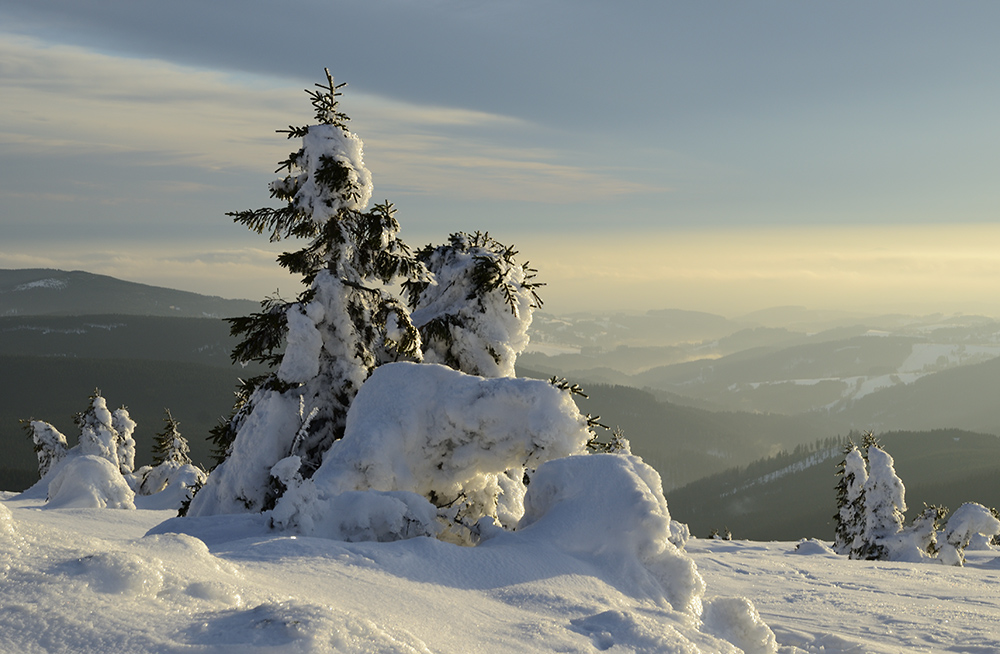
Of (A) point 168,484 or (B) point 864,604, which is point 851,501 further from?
(A) point 168,484

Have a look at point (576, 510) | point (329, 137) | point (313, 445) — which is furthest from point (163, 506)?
point (576, 510)

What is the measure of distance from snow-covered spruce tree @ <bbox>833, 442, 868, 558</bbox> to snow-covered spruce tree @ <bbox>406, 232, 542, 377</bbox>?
3570cm

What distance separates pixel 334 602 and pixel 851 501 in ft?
155

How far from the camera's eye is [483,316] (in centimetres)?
1514

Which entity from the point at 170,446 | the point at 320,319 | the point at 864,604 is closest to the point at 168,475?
the point at 170,446

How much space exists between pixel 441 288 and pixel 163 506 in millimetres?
27778

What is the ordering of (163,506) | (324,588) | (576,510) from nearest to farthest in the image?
1. (324,588)
2. (576,510)
3. (163,506)

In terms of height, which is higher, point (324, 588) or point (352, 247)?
point (352, 247)

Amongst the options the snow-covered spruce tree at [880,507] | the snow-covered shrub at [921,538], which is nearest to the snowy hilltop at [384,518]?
the snow-covered shrub at [921,538]

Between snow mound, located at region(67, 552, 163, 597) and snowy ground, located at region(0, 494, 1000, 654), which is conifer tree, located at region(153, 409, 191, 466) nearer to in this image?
snowy ground, located at region(0, 494, 1000, 654)

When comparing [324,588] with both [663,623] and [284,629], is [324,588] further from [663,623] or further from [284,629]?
[663,623]

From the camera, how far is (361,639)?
177 inches

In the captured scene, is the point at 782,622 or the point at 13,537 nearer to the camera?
the point at 13,537

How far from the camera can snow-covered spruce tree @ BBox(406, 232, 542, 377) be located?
14.8 m
